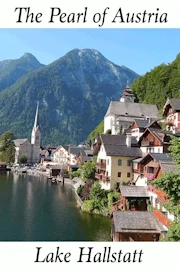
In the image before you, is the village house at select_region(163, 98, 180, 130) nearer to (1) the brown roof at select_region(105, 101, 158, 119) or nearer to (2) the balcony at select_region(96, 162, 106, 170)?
(2) the balcony at select_region(96, 162, 106, 170)

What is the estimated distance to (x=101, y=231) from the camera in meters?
25.9

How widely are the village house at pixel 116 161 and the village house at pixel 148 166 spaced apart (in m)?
1.11

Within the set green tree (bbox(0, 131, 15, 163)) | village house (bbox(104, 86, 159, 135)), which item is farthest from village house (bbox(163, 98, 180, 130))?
green tree (bbox(0, 131, 15, 163))

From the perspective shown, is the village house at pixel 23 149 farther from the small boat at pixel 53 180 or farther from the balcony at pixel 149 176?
the balcony at pixel 149 176

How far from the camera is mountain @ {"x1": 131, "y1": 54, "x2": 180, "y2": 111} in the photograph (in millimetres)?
81250

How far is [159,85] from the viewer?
86.8m

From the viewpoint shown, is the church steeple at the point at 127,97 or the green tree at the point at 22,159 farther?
the green tree at the point at 22,159

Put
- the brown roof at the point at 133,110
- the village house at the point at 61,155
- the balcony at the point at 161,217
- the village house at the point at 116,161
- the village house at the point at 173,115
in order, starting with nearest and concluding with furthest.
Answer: the balcony at the point at 161,217, the village house at the point at 116,161, the village house at the point at 173,115, the brown roof at the point at 133,110, the village house at the point at 61,155

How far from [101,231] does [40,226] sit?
570 cm

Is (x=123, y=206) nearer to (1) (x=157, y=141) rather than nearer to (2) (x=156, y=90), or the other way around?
(1) (x=157, y=141)

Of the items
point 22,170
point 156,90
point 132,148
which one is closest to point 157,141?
point 132,148

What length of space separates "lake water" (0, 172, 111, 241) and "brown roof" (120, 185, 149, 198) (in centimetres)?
341

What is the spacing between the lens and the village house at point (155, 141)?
3459 centimetres

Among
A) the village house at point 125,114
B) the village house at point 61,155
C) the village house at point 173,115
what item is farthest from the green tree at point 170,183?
the village house at point 61,155
